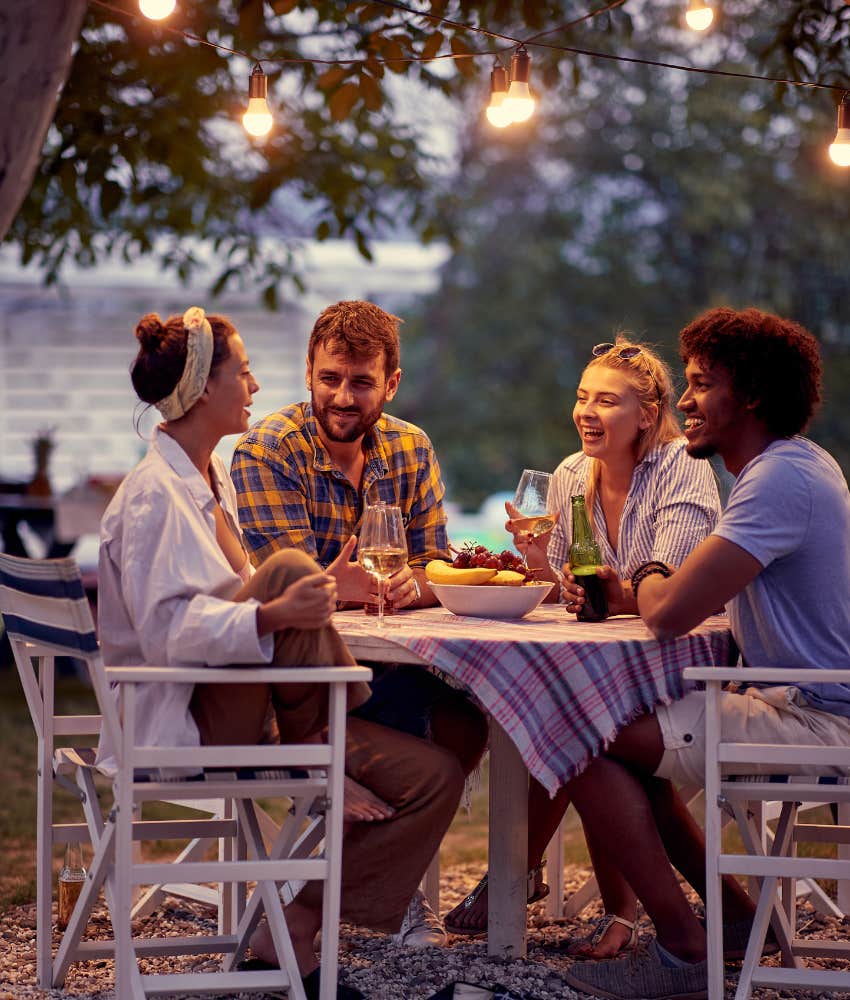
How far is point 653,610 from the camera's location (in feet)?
9.88

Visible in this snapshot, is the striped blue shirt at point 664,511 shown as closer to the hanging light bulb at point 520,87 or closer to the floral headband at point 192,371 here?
the hanging light bulb at point 520,87

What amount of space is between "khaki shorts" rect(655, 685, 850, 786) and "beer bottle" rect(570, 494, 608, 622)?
366 mm

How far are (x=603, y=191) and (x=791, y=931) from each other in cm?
1433

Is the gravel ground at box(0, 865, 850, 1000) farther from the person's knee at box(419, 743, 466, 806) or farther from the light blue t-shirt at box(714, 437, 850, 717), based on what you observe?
the light blue t-shirt at box(714, 437, 850, 717)

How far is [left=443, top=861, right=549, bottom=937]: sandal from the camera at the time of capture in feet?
12.1

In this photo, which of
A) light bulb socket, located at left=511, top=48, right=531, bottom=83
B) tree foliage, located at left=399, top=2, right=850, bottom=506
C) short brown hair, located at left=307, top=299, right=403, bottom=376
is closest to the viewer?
short brown hair, located at left=307, top=299, right=403, bottom=376

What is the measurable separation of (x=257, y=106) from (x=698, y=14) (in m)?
1.35

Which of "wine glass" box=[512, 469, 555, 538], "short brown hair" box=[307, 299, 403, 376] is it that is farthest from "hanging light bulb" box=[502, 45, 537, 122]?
"wine glass" box=[512, 469, 555, 538]

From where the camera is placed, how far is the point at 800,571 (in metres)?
3.05

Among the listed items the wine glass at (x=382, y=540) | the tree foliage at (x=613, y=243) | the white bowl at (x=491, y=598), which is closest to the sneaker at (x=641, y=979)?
the white bowl at (x=491, y=598)

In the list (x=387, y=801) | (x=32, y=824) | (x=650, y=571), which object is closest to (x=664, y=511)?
(x=650, y=571)

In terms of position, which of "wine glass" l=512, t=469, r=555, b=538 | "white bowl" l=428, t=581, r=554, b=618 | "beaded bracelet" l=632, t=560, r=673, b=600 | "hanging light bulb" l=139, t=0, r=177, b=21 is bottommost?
"white bowl" l=428, t=581, r=554, b=618

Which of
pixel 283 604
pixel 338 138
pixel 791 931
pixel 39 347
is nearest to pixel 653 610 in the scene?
pixel 283 604

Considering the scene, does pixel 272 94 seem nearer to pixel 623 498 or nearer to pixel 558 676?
pixel 623 498
